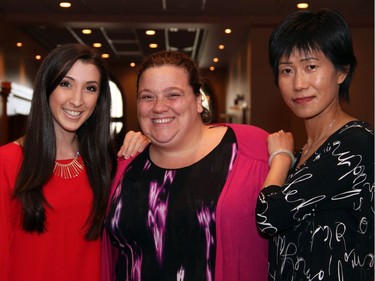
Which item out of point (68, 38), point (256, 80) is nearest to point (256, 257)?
point (256, 80)

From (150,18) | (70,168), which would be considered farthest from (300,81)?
(150,18)

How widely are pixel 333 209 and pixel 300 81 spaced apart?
1.49ft

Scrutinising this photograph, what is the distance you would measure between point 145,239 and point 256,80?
8929mm

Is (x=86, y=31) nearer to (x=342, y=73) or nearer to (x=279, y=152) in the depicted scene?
(x=279, y=152)

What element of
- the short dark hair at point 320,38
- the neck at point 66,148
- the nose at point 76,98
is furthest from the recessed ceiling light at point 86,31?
the short dark hair at point 320,38

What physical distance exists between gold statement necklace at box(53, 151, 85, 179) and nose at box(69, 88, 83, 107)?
28 centimetres

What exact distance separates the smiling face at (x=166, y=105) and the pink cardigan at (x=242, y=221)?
255 mm

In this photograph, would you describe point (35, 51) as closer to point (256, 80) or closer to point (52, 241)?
point (256, 80)

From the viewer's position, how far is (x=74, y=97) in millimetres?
2473

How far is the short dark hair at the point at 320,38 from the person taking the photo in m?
1.97

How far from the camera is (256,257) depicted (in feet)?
7.45

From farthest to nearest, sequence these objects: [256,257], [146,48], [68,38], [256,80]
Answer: [146,48]
[68,38]
[256,80]
[256,257]

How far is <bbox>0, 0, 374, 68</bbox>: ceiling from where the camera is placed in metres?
9.61

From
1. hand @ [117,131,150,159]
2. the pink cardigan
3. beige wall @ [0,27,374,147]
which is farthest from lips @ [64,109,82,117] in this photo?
beige wall @ [0,27,374,147]
